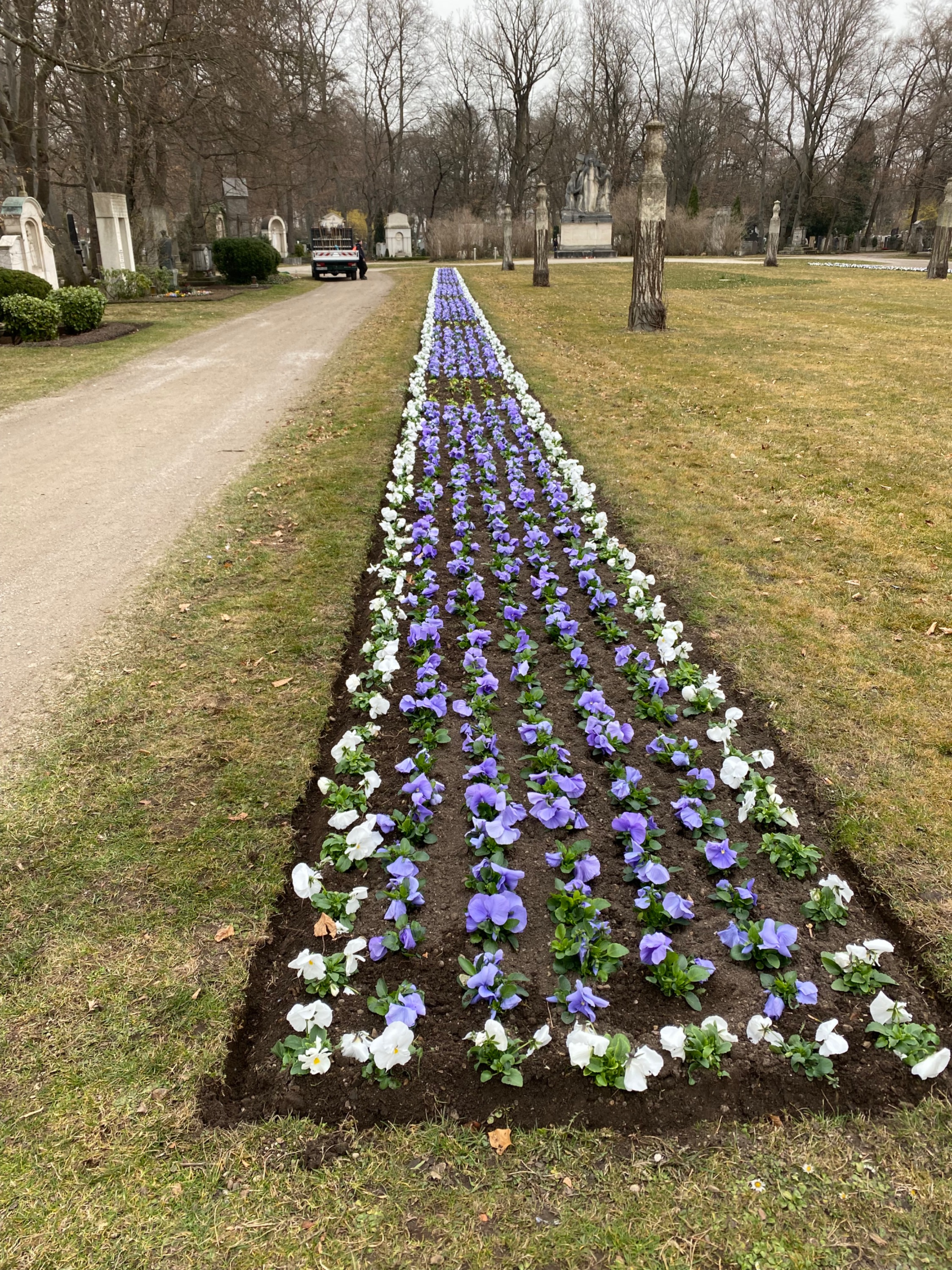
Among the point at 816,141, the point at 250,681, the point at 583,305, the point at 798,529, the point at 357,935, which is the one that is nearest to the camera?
the point at 357,935

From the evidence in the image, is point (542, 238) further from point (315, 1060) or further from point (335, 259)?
point (315, 1060)

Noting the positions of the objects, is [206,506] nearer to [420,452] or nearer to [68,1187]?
[420,452]

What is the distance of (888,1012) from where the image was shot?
219 cm

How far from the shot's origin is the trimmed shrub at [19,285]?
14.6m

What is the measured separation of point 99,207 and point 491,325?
42.4 feet

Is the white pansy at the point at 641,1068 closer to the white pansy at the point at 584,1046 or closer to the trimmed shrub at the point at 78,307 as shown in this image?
the white pansy at the point at 584,1046

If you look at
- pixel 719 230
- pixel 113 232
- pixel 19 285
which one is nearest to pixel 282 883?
pixel 19 285

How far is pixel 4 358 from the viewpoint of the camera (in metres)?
13.4

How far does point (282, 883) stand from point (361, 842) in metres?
0.30

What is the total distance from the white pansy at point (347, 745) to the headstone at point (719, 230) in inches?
2029

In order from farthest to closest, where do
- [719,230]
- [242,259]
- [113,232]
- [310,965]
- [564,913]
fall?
[719,230], [242,259], [113,232], [564,913], [310,965]

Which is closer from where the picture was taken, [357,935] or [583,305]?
[357,935]

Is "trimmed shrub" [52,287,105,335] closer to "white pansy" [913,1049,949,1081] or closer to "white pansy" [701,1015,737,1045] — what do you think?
"white pansy" [701,1015,737,1045]

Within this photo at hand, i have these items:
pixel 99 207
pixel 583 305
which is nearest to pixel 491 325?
pixel 583 305
